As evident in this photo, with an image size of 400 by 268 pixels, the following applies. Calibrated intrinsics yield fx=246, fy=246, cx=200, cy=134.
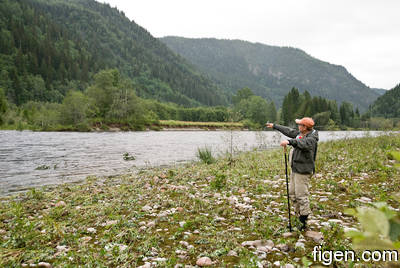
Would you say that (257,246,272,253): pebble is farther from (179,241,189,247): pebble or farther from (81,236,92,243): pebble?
(81,236,92,243): pebble

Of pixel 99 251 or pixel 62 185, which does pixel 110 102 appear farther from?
pixel 99 251

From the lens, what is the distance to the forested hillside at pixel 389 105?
152 metres

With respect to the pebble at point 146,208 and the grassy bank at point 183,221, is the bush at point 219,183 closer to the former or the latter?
the grassy bank at point 183,221

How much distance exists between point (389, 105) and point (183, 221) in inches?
7802

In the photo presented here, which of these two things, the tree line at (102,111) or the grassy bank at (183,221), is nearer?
the grassy bank at (183,221)

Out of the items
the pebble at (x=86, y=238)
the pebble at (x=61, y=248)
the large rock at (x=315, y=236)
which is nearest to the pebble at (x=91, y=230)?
the pebble at (x=86, y=238)

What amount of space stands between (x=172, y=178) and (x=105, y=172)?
6.17m

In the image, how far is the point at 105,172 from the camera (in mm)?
16109

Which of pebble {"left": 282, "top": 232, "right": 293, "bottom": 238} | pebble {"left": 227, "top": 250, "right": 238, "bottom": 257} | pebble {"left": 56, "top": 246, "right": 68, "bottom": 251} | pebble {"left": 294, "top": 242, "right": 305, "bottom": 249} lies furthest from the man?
pebble {"left": 56, "top": 246, "right": 68, "bottom": 251}

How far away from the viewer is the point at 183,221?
6.58m

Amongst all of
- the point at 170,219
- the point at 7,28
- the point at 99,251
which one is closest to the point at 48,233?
the point at 99,251

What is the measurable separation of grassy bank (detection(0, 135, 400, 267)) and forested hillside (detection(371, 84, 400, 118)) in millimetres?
176734

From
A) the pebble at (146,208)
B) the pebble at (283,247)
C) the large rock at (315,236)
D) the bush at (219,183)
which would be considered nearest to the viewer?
the pebble at (283,247)

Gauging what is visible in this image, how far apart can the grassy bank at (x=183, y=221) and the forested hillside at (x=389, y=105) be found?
177 meters
